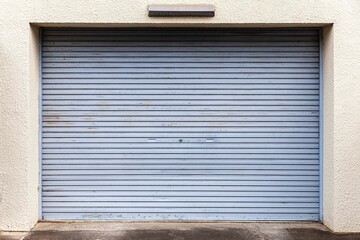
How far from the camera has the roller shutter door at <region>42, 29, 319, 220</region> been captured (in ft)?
21.9

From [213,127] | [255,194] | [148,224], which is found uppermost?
[213,127]

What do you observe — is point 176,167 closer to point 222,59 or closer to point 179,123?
point 179,123

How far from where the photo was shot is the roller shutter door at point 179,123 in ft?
21.9

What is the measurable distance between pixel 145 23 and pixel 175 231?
2854 mm

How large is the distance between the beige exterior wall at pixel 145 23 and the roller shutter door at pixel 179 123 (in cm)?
46

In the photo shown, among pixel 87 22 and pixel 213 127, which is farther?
pixel 213 127

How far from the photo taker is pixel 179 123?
672 cm

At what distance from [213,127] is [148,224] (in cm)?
168

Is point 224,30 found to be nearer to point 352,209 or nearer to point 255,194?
point 255,194

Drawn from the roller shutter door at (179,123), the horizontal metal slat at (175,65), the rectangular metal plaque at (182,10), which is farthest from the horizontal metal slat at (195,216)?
the rectangular metal plaque at (182,10)

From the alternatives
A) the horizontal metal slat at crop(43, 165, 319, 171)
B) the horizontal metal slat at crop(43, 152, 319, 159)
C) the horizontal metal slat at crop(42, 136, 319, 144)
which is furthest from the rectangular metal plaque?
the horizontal metal slat at crop(43, 165, 319, 171)

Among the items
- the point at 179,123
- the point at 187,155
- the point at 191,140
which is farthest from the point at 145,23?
the point at 187,155

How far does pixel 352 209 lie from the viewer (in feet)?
20.5

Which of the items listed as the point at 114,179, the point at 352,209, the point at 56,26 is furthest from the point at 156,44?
the point at 352,209
